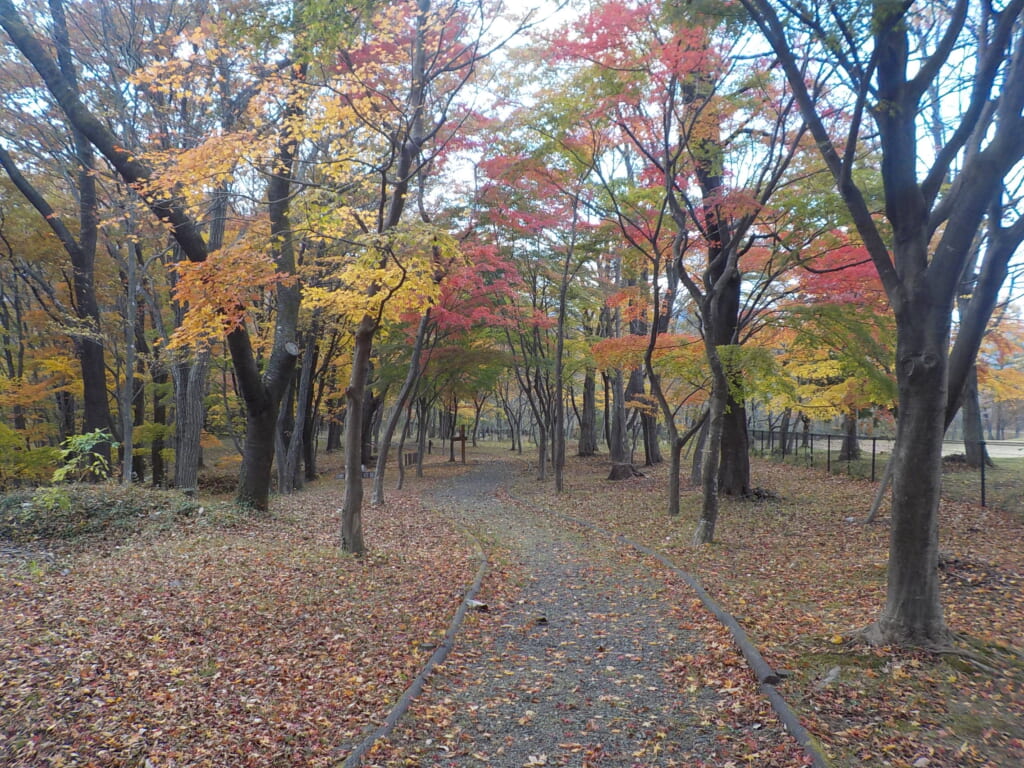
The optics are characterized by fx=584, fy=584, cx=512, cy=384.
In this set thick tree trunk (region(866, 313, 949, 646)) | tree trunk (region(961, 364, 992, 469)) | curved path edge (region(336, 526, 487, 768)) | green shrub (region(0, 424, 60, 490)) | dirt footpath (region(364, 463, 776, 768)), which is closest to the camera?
curved path edge (region(336, 526, 487, 768))

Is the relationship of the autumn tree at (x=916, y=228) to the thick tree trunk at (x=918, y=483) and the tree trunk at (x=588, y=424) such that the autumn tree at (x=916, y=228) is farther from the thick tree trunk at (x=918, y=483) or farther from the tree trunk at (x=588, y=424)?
the tree trunk at (x=588, y=424)

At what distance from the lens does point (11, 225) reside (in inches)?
594

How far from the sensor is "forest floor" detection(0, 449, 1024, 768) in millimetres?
3236

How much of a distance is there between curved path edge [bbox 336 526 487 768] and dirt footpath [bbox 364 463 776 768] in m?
0.06

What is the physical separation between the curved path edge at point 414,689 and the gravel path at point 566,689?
7cm

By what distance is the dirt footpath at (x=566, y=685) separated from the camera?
3.39 m

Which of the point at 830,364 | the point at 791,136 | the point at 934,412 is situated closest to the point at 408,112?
the point at 791,136

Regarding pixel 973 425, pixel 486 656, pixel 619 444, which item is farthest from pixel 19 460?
pixel 973 425

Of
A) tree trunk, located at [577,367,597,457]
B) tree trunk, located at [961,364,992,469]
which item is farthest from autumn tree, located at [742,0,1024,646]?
tree trunk, located at [577,367,597,457]

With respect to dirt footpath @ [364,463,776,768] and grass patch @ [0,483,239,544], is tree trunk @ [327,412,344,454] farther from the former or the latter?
dirt footpath @ [364,463,776,768]

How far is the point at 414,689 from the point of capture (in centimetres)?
402

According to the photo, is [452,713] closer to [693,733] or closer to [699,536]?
[693,733]

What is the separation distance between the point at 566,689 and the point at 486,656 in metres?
0.87

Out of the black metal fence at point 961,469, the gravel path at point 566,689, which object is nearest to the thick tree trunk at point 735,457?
the black metal fence at point 961,469
